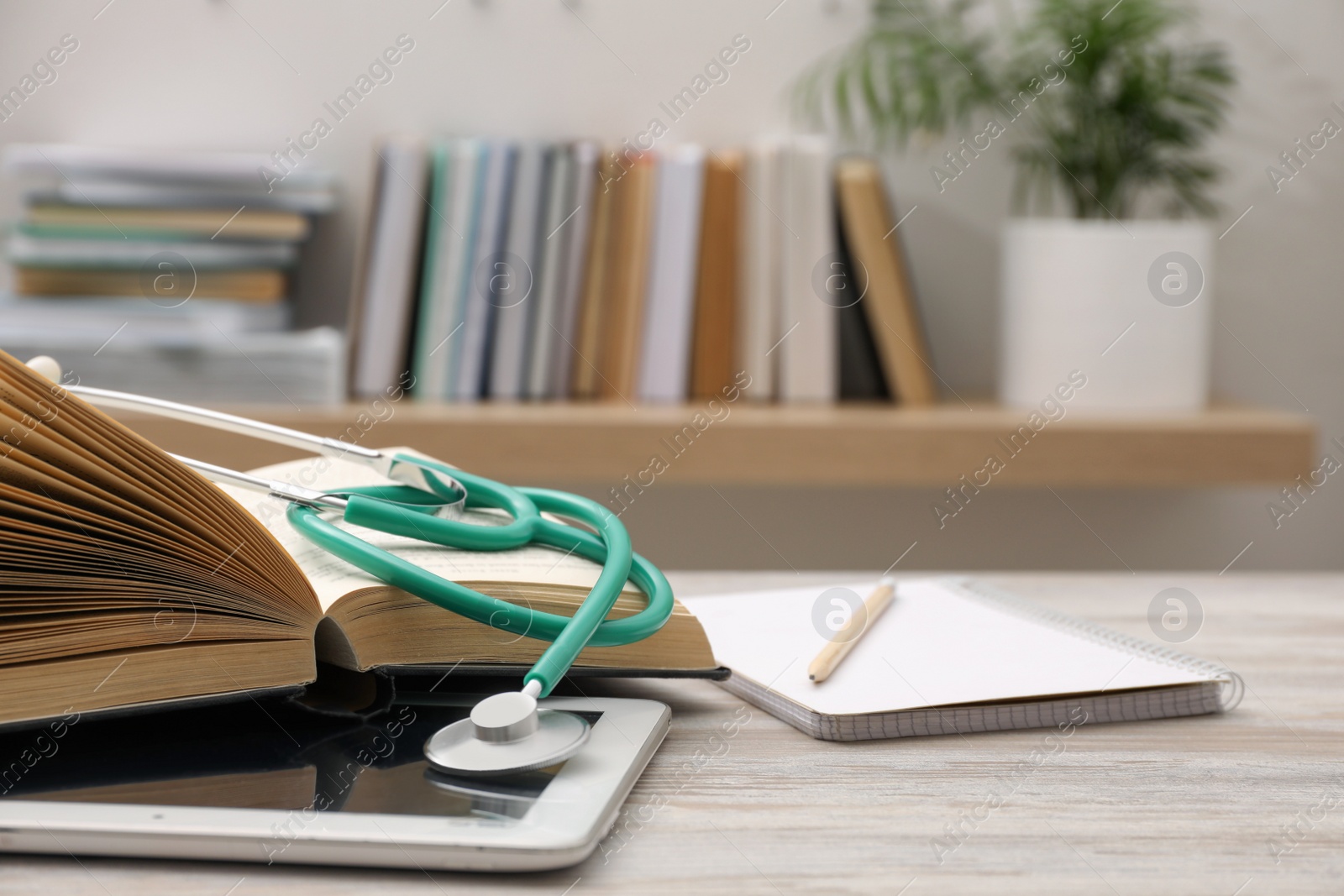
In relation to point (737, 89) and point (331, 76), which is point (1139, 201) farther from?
point (331, 76)

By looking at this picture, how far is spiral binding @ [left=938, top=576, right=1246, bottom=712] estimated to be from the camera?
1.87 feet

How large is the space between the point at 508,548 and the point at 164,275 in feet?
4.22

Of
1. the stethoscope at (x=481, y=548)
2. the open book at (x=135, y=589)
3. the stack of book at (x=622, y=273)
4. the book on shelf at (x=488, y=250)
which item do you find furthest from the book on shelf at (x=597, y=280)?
the open book at (x=135, y=589)

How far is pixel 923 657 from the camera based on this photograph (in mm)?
597

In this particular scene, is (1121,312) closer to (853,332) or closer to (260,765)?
(853,332)

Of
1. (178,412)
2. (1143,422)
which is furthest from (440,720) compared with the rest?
(1143,422)

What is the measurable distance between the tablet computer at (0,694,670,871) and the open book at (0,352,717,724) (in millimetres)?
24

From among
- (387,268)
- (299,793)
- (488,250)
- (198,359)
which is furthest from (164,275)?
(299,793)

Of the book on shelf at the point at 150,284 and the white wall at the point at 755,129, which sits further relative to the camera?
the white wall at the point at 755,129

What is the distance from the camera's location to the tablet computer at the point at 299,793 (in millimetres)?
377

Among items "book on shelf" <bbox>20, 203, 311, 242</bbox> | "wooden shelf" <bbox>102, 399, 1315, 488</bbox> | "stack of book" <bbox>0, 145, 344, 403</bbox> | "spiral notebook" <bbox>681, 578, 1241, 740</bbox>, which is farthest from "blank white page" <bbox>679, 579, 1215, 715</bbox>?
"book on shelf" <bbox>20, 203, 311, 242</bbox>

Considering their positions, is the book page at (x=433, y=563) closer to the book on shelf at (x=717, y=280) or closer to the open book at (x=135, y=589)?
the open book at (x=135, y=589)

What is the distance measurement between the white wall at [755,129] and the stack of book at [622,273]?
0.19 metres

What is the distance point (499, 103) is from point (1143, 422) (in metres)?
1.08
